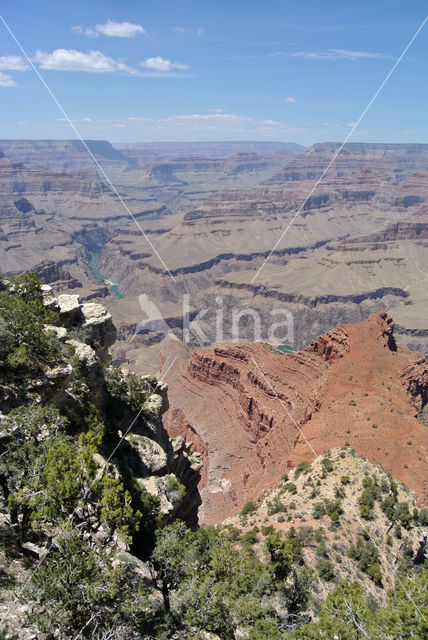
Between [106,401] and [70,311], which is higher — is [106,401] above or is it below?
below

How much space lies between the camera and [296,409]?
174ft

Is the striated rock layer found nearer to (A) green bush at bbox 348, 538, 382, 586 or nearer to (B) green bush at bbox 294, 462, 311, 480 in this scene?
(B) green bush at bbox 294, 462, 311, 480

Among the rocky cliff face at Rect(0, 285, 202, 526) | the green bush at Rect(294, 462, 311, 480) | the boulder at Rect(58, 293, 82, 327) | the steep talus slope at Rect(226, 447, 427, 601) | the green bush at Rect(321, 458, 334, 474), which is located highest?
the boulder at Rect(58, 293, 82, 327)

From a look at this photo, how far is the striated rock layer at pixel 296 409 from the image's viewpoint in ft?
132

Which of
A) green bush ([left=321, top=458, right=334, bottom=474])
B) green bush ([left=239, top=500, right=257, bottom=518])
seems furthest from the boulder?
green bush ([left=321, top=458, right=334, bottom=474])

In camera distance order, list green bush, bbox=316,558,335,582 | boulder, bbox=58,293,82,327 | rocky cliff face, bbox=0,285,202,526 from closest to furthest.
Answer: rocky cliff face, bbox=0,285,202,526 < green bush, bbox=316,558,335,582 < boulder, bbox=58,293,82,327

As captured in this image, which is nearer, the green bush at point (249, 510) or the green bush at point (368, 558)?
the green bush at point (368, 558)

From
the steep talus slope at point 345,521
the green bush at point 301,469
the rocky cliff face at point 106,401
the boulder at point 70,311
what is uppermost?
the boulder at point 70,311

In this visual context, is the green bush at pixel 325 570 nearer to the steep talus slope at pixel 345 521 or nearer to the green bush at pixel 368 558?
the steep talus slope at pixel 345 521

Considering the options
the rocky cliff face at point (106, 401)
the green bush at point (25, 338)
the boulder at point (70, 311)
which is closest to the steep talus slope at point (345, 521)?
the rocky cliff face at point (106, 401)

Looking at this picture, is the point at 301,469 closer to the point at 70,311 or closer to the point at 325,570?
the point at 325,570

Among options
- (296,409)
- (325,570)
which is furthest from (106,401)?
(296,409)

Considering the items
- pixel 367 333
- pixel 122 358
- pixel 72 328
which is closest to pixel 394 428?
pixel 367 333

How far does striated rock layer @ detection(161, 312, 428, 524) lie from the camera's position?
4019cm
